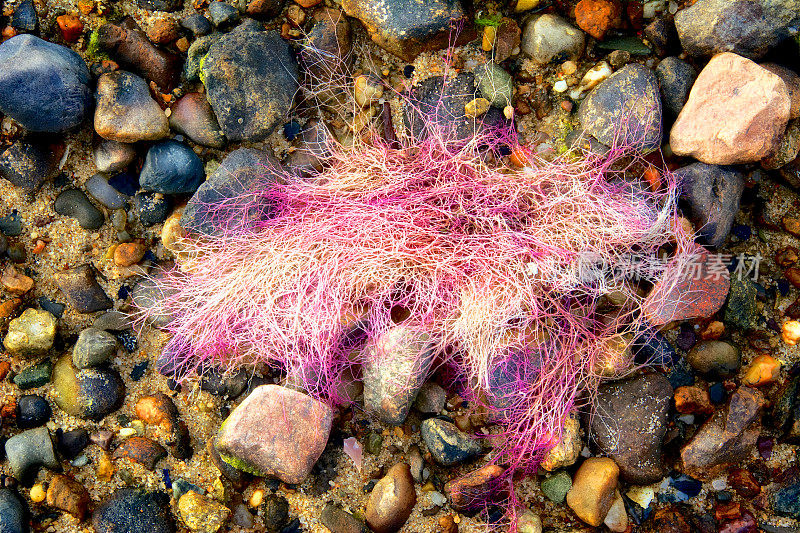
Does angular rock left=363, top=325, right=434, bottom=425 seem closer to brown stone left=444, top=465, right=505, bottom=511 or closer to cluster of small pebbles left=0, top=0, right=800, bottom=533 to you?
cluster of small pebbles left=0, top=0, right=800, bottom=533

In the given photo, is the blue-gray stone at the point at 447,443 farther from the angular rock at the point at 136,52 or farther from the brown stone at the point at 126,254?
the angular rock at the point at 136,52

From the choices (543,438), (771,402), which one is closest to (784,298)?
(771,402)

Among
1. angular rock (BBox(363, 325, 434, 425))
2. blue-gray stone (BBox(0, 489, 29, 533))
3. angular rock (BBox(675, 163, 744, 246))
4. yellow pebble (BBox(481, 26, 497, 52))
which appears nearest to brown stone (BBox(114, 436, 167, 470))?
blue-gray stone (BBox(0, 489, 29, 533))

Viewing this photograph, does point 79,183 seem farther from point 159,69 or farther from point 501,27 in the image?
point 501,27

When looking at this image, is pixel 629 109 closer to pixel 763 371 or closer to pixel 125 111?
pixel 763 371

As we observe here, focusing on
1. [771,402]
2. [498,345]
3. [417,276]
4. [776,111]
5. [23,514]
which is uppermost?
[776,111]

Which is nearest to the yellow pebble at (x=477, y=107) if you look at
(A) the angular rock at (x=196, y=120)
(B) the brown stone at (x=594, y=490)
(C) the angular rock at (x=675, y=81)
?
(C) the angular rock at (x=675, y=81)

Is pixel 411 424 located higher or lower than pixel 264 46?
lower
